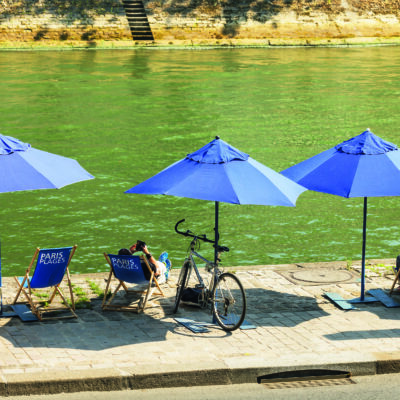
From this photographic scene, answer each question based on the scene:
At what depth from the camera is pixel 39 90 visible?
32.5m

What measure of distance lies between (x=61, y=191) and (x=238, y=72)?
21.6 metres

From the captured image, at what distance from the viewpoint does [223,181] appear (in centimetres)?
898

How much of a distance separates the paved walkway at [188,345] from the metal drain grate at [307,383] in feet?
0.44

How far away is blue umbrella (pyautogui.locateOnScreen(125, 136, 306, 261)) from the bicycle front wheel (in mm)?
888

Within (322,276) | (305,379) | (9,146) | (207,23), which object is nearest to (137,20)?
→ (207,23)

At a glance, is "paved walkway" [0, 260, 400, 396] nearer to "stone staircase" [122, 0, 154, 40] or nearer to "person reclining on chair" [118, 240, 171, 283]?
"person reclining on chair" [118, 240, 171, 283]

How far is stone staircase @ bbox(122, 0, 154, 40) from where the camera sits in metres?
51.0

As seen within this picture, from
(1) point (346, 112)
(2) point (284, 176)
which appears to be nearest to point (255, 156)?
(1) point (346, 112)

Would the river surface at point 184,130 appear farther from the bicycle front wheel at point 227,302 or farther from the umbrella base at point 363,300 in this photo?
the bicycle front wheel at point 227,302

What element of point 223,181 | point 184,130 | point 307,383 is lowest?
point 307,383

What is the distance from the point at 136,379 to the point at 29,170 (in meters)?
2.77

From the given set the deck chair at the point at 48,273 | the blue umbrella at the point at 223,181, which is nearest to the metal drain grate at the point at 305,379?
the blue umbrella at the point at 223,181

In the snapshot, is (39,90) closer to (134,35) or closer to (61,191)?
(61,191)

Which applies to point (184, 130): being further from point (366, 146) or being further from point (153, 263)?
point (366, 146)
